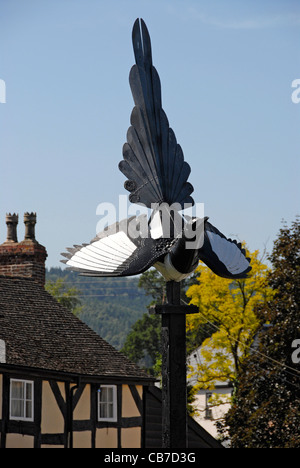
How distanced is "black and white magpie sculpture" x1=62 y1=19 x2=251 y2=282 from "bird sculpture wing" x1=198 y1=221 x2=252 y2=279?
10 millimetres

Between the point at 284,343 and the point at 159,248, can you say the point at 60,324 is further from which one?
the point at 159,248

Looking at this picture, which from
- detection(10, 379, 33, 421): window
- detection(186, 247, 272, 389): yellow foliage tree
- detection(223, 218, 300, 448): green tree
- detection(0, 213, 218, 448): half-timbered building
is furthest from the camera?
detection(186, 247, 272, 389): yellow foliage tree

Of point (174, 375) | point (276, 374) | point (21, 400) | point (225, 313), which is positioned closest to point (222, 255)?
point (174, 375)

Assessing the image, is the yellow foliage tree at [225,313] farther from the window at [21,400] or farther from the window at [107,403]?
the window at [21,400]

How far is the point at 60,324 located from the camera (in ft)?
95.7

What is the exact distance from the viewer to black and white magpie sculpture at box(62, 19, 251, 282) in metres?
9.58

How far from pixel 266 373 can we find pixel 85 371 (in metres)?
10.1

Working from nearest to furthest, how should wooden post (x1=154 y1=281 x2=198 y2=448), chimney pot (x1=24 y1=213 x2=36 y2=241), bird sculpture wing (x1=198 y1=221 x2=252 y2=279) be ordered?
wooden post (x1=154 y1=281 x2=198 y2=448) → bird sculpture wing (x1=198 y1=221 x2=252 y2=279) → chimney pot (x1=24 y1=213 x2=36 y2=241)

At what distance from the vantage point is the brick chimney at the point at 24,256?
30719 millimetres

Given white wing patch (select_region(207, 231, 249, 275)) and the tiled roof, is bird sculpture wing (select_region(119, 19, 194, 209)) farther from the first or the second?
the tiled roof

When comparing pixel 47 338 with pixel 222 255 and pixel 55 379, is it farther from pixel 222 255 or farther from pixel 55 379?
pixel 222 255

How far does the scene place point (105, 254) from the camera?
9758mm

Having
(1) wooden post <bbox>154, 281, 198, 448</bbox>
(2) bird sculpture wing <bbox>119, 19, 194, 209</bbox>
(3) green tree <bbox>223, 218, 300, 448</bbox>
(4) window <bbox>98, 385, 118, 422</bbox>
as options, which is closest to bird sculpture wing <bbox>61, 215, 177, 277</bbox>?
(2) bird sculpture wing <bbox>119, 19, 194, 209</bbox>

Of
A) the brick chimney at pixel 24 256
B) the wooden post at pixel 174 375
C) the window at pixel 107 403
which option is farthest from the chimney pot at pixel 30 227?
the wooden post at pixel 174 375
